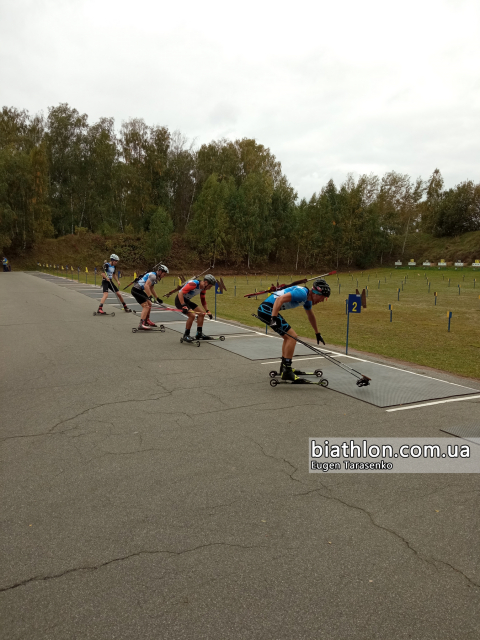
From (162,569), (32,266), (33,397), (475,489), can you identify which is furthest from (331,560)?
(32,266)

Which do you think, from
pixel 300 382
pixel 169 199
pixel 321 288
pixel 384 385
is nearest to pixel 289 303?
pixel 321 288

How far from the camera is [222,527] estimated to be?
140 inches

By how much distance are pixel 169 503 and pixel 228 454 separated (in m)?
1.13

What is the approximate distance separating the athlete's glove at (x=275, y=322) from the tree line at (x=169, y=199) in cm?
5439

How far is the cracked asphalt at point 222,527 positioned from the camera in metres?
2.67

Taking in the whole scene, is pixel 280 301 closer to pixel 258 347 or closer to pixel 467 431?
pixel 467 431

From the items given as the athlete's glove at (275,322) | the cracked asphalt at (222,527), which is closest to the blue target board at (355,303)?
the athlete's glove at (275,322)

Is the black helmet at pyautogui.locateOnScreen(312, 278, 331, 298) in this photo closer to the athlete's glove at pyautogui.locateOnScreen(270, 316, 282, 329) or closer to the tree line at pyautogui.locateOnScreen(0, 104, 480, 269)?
the athlete's glove at pyautogui.locateOnScreen(270, 316, 282, 329)

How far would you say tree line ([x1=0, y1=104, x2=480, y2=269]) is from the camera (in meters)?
58.4

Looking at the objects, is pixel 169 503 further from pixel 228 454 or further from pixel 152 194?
pixel 152 194

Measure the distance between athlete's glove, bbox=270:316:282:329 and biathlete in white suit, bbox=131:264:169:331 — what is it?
5787mm

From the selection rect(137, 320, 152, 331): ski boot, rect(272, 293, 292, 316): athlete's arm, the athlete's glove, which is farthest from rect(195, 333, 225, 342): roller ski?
rect(272, 293, 292, 316): athlete's arm

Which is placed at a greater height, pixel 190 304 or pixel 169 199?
pixel 169 199

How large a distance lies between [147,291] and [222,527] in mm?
9872
